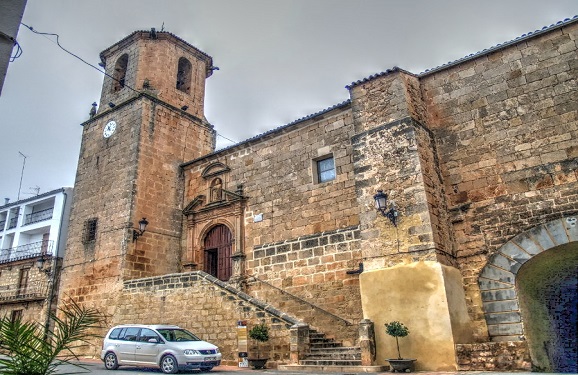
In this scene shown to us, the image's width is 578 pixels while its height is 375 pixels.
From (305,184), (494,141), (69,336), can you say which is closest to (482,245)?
(494,141)

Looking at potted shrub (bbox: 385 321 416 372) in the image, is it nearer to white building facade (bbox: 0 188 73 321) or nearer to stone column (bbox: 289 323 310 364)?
stone column (bbox: 289 323 310 364)

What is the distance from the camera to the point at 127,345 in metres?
9.31

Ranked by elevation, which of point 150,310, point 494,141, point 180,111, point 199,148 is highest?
point 180,111

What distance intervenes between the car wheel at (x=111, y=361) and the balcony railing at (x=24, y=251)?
39.4ft

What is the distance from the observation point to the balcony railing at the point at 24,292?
1764cm

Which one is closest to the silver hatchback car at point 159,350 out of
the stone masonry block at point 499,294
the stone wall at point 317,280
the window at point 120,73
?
the stone wall at point 317,280

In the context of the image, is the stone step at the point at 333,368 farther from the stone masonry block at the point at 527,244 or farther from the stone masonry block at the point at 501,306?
the stone masonry block at the point at 527,244

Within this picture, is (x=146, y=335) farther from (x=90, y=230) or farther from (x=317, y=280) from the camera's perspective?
(x=90, y=230)

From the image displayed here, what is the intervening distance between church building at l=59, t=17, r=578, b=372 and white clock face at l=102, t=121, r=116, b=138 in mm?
1483

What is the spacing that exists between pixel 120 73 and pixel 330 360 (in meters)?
14.1

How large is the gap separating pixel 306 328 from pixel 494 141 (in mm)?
5502

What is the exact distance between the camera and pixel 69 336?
215cm

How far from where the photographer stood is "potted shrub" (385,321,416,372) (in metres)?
7.57

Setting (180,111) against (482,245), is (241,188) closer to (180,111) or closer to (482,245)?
(180,111)
